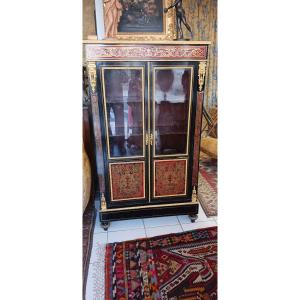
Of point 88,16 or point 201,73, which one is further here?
point 88,16

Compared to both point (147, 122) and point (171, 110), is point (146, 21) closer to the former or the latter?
point (171, 110)

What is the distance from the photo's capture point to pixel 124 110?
243 centimetres

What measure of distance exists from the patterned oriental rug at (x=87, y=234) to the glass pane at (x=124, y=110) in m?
0.79

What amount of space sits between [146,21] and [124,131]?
3.61 ft

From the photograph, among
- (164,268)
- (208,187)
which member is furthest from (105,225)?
(208,187)

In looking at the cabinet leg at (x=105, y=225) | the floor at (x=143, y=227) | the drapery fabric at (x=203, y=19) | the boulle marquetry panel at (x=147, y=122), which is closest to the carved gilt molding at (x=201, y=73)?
the boulle marquetry panel at (x=147, y=122)

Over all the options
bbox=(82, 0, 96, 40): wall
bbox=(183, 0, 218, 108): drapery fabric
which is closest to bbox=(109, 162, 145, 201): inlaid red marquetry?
bbox=(82, 0, 96, 40): wall

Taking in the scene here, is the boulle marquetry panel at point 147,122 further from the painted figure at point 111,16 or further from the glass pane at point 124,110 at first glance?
the painted figure at point 111,16

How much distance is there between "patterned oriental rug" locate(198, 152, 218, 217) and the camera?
2.99 meters

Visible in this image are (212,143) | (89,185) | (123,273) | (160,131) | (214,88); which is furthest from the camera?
(214,88)
